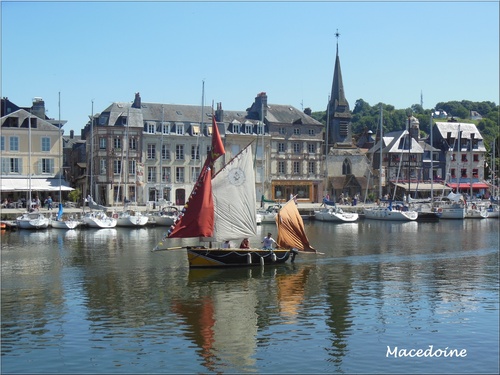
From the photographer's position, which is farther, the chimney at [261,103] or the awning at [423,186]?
the awning at [423,186]

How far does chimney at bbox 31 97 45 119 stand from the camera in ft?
302

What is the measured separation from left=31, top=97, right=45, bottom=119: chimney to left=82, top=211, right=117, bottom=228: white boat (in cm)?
2618

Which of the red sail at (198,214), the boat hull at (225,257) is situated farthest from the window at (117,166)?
the boat hull at (225,257)

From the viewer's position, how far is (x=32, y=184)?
275 ft

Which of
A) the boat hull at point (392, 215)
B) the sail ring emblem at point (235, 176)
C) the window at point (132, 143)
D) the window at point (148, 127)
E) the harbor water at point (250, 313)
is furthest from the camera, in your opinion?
the window at point (148, 127)

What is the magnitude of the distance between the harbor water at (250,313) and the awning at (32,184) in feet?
110

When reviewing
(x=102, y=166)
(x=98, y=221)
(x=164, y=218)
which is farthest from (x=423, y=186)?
(x=98, y=221)

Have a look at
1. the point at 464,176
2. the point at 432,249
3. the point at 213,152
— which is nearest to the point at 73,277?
the point at 213,152

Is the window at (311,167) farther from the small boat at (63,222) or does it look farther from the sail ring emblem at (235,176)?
the sail ring emblem at (235,176)

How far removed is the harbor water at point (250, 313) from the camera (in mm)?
23125

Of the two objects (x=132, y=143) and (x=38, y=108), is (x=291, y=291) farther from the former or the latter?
(x=38, y=108)

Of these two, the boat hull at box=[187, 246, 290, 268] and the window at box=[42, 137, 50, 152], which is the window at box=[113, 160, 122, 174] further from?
the boat hull at box=[187, 246, 290, 268]

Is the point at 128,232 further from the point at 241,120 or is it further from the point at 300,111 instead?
the point at 300,111

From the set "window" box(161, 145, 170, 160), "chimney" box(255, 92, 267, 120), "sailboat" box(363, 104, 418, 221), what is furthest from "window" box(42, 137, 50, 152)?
"sailboat" box(363, 104, 418, 221)
